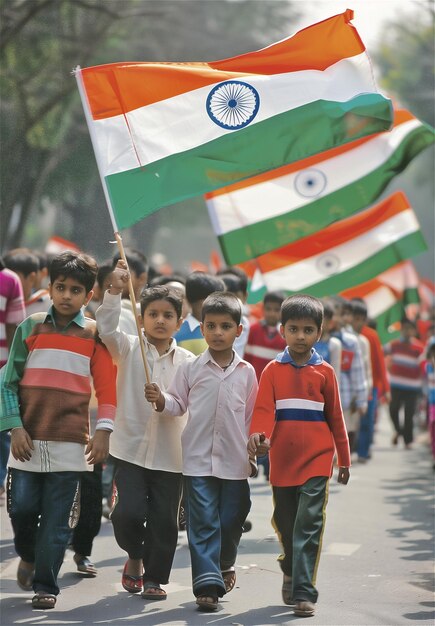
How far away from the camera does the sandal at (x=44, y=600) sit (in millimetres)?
6254

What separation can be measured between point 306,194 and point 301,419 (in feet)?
19.7

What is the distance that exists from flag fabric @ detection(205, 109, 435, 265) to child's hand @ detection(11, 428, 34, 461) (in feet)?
18.5

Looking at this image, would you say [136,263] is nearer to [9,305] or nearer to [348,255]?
[9,305]

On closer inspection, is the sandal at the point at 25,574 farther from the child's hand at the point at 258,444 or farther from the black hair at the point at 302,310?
the black hair at the point at 302,310

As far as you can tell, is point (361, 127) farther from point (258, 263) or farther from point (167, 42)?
point (167, 42)

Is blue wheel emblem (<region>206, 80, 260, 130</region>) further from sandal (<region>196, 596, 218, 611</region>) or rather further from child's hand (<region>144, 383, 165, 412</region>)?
sandal (<region>196, 596, 218, 611</region>)

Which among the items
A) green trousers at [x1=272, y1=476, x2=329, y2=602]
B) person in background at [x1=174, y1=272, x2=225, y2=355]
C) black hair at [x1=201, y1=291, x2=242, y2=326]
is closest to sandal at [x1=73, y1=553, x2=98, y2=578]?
green trousers at [x1=272, y1=476, x2=329, y2=602]

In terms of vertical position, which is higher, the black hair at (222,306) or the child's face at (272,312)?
the child's face at (272,312)

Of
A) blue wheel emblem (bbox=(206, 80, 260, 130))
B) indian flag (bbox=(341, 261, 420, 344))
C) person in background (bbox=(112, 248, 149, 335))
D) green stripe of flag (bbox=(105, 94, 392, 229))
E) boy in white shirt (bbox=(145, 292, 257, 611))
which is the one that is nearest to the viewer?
boy in white shirt (bbox=(145, 292, 257, 611))

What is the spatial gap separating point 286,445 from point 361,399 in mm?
6684

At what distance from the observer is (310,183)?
1251 centimetres

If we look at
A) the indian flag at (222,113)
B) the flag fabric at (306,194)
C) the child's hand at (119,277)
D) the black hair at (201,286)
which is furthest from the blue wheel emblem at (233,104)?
A: the flag fabric at (306,194)

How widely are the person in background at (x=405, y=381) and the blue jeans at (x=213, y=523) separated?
38.1ft

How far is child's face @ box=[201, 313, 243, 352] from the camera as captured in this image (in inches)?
262
